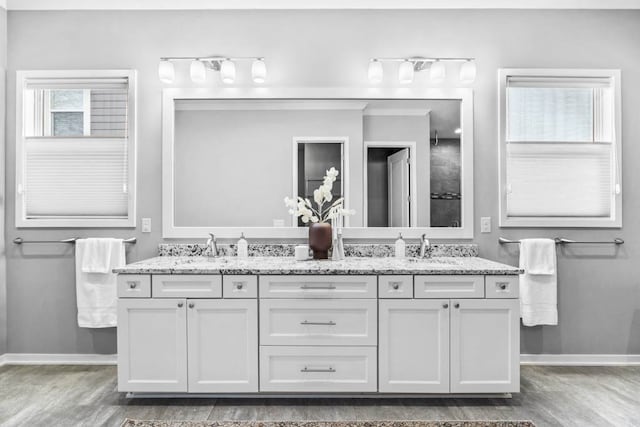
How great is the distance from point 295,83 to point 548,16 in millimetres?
1869

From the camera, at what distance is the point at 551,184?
3088 millimetres

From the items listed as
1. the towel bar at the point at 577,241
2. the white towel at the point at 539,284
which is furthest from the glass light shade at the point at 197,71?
the white towel at the point at 539,284

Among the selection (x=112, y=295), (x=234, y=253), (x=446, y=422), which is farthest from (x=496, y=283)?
(x=112, y=295)

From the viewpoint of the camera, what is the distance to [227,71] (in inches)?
114

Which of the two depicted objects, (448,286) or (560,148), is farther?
(560,148)

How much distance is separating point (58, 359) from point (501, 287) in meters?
3.03

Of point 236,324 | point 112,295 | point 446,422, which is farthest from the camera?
point 112,295

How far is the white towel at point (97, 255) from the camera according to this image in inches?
116

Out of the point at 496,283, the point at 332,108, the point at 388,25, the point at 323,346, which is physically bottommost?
the point at 323,346

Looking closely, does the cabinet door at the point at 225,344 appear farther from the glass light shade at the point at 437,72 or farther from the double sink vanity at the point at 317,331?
the glass light shade at the point at 437,72

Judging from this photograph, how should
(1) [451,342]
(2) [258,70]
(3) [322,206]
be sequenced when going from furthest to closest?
(3) [322,206] → (2) [258,70] → (1) [451,342]

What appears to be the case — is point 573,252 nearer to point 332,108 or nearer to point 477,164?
point 477,164

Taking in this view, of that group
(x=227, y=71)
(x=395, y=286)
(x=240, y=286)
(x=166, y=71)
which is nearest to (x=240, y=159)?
(x=227, y=71)

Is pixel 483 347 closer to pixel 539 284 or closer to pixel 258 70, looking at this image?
pixel 539 284
